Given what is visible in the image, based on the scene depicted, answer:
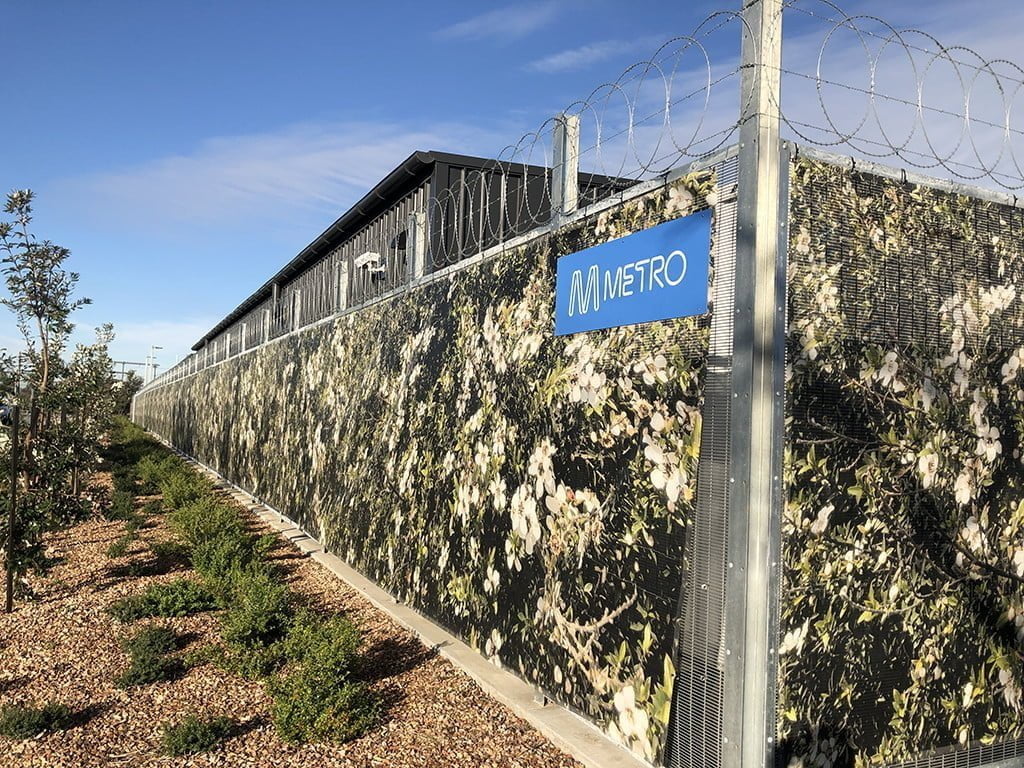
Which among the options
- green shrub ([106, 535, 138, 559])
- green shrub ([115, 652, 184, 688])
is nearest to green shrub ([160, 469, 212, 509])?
green shrub ([106, 535, 138, 559])

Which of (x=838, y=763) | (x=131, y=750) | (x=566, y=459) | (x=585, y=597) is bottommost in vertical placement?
(x=131, y=750)

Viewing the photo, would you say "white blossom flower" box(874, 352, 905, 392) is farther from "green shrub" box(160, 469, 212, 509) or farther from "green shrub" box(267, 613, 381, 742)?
"green shrub" box(160, 469, 212, 509)

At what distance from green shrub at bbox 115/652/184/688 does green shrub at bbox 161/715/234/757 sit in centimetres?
87

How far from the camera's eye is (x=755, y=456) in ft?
9.70

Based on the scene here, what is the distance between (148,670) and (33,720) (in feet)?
2.65

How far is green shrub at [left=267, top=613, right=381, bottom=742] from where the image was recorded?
12.9 ft

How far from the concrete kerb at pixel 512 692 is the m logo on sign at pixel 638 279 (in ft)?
6.49

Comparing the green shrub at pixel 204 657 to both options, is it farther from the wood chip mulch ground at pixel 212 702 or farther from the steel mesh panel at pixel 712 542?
the steel mesh panel at pixel 712 542

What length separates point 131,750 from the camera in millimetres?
3877

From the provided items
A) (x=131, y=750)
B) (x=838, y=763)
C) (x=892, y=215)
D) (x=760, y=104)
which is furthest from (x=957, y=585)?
(x=131, y=750)

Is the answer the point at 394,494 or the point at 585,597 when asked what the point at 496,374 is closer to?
the point at 585,597

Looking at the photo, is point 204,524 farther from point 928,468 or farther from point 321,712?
point 928,468

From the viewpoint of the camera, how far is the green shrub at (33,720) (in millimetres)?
3979

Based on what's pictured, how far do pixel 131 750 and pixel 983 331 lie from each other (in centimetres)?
449
